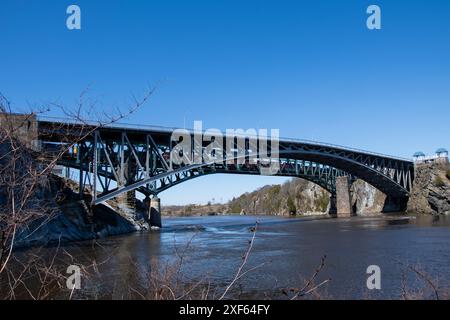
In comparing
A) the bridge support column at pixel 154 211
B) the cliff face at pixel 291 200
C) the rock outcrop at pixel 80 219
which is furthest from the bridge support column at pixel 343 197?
the rock outcrop at pixel 80 219

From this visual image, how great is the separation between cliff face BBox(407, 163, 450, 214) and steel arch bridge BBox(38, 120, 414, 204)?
2550mm

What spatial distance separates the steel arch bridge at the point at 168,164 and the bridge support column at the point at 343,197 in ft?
4.63

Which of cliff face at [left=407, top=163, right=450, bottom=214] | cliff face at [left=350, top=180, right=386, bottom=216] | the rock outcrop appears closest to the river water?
the rock outcrop

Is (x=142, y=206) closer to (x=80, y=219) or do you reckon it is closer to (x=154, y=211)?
(x=154, y=211)

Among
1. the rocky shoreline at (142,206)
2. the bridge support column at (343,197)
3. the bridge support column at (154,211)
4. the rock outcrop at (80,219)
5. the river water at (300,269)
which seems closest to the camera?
→ the river water at (300,269)

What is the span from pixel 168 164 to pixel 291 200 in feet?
298

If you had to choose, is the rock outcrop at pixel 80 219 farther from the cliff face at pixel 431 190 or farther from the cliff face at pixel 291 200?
the cliff face at pixel 291 200

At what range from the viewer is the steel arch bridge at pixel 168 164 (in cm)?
4781

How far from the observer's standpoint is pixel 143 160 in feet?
184

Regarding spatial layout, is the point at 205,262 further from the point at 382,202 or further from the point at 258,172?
Answer: the point at 382,202

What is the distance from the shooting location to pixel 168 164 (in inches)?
2247

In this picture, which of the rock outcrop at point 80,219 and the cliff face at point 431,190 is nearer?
the rock outcrop at point 80,219

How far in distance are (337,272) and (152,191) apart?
145ft

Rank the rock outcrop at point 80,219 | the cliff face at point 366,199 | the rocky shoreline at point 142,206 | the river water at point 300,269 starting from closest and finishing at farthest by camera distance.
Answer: the river water at point 300,269 → the rocky shoreline at point 142,206 → the rock outcrop at point 80,219 → the cliff face at point 366,199
